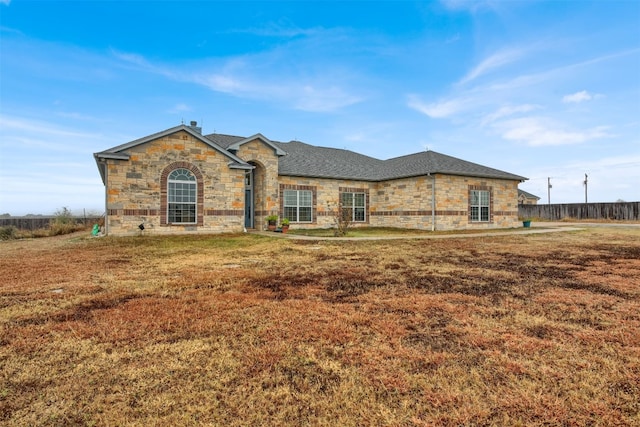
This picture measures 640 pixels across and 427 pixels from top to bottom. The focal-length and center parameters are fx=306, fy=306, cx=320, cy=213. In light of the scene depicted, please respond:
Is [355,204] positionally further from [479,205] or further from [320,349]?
[320,349]

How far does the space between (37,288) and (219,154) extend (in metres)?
11.4

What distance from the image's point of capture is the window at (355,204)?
21.6 metres

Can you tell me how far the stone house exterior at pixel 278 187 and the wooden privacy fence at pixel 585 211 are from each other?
59.3 ft

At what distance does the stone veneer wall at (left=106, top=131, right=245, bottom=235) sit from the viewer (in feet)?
46.1

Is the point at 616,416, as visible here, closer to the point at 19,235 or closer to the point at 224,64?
the point at 224,64

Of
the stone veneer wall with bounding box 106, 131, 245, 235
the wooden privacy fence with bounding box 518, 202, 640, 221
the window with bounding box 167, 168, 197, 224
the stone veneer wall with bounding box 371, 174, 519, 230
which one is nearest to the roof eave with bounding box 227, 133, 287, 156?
the stone veneer wall with bounding box 106, 131, 245, 235

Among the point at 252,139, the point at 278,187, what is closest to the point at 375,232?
the point at 278,187

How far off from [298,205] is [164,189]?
802 centimetres

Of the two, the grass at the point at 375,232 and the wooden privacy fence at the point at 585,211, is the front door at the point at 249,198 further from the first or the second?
the wooden privacy fence at the point at 585,211

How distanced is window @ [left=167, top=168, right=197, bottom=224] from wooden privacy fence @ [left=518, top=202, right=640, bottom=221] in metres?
38.7

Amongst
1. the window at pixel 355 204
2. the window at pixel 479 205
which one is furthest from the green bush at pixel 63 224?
the window at pixel 479 205

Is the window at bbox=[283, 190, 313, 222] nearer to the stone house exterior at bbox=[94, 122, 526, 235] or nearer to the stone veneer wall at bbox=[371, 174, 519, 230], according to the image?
the stone house exterior at bbox=[94, 122, 526, 235]

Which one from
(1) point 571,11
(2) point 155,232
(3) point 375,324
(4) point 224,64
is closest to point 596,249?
(1) point 571,11

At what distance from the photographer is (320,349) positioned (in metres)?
3.08
